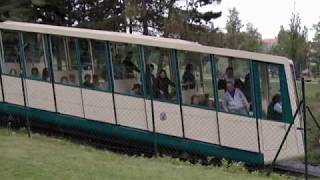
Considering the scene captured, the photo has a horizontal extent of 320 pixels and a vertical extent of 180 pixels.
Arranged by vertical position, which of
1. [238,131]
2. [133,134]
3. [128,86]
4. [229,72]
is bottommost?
[133,134]

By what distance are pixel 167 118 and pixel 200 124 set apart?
0.84 metres

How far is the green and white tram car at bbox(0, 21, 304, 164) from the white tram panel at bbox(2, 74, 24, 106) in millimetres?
26

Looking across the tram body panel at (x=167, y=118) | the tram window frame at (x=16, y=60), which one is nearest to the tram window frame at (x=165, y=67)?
the tram body panel at (x=167, y=118)

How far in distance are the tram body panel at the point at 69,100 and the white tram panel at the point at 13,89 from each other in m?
1.30

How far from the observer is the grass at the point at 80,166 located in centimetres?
911

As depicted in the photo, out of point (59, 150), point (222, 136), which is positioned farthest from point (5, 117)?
point (222, 136)

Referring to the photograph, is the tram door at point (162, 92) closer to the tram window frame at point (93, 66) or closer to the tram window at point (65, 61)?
the tram window frame at point (93, 66)

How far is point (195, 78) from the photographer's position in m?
14.0

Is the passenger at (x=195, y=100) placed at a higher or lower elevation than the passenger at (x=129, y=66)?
lower

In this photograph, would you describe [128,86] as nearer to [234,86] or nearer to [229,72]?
[229,72]

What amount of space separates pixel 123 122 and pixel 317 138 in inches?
230

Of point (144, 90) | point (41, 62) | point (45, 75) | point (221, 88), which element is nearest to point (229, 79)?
point (221, 88)

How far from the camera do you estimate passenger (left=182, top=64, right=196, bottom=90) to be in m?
14.0

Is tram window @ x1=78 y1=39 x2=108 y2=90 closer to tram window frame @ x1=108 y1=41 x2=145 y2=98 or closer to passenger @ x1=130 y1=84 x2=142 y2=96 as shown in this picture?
tram window frame @ x1=108 y1=41 x2=145 y2=98
